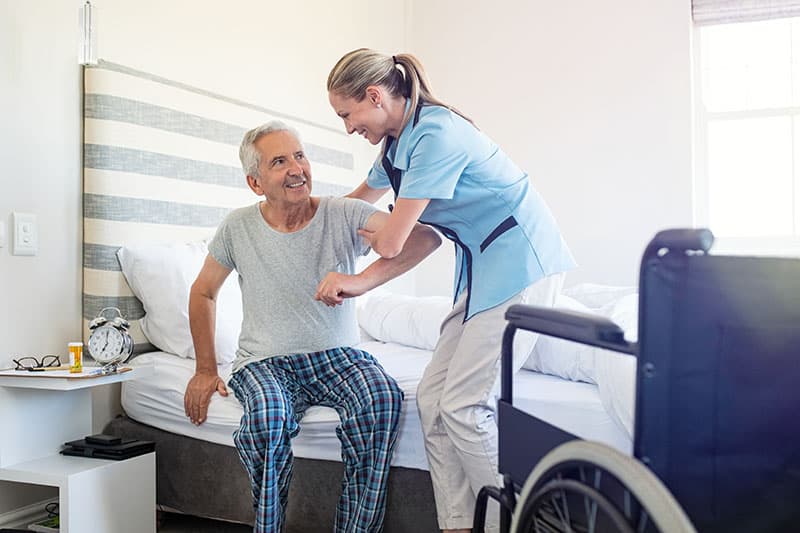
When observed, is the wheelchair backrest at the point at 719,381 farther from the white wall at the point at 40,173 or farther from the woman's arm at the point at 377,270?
the white wall at the point at 40,173

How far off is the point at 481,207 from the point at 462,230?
75 millimetres

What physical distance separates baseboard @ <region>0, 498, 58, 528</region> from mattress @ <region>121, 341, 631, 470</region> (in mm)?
349

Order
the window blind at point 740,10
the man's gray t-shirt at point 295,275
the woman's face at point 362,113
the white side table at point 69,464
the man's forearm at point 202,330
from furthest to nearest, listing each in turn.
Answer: the window blind at point 740,10, the man's forearm at point 202,330, the man's gray t-shirt at point 295,275, the white side table at point 69,464, the woman's face at point 362,113

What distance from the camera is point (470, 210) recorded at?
1907 mm

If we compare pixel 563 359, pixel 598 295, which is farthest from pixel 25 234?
pixel 598 295

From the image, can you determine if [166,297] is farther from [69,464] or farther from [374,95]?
[374,95]

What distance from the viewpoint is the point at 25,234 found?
2.26 meters

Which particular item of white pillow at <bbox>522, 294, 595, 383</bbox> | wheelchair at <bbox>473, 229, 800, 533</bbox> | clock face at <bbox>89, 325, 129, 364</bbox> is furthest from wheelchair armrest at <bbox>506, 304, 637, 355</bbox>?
clock face at <bbox>89, 325, 129, 364</bbox>

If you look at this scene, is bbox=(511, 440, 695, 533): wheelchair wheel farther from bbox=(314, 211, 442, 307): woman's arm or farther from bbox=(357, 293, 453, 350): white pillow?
bbox=(357, 293, 453, 350): white pillow

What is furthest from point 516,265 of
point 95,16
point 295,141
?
point 95,16

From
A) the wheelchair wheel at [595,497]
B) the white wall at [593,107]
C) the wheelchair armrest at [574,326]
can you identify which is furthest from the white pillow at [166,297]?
the white wall at [593,107]

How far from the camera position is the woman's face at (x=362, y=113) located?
1905 millimetres

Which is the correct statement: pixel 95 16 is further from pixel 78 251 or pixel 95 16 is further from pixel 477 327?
pixel 477 327

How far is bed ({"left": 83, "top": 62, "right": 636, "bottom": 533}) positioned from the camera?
2.04m
